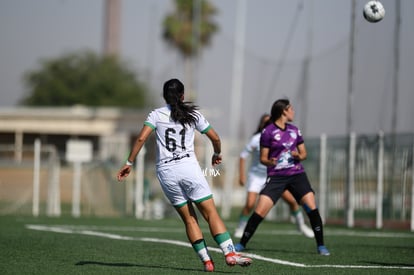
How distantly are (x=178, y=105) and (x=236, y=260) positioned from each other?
174 cm

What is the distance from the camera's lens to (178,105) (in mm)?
10188

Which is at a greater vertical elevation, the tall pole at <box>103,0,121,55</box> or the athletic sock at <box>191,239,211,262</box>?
the tall pole at <box>103,0,121,55</box>

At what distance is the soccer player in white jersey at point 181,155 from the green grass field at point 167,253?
0.57 m

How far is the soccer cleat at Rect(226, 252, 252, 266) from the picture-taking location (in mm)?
9855

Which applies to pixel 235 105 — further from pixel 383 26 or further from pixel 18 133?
pixel 18 133

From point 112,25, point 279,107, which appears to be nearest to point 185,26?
point 112,25

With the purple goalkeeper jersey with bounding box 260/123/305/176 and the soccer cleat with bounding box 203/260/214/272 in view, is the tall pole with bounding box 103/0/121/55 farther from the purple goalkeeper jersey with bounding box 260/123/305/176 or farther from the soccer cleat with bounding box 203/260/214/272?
the soccer cleat with bounding box 203/260/214/272

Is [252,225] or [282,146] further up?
[282,146]

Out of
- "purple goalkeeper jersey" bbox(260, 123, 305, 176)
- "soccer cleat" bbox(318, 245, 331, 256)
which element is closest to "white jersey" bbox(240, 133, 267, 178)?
"purple goalkeeper jersey" bbox(260, 123, 305, 176)

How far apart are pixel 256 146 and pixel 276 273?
657cm

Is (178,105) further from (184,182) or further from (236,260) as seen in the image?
(236,260)

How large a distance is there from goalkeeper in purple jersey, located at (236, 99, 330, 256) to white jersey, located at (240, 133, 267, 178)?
356 cm

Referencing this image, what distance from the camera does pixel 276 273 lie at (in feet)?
33.6

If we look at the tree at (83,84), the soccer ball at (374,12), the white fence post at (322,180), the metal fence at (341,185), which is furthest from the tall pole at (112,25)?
the soccer ball at (374,12)
